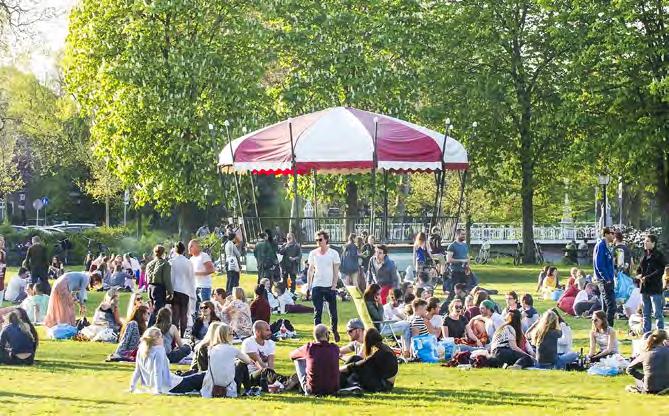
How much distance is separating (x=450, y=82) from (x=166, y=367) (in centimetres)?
3367

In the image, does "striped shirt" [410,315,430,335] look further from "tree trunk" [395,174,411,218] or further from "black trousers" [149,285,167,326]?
"tree trunk" [395,174,411,218]

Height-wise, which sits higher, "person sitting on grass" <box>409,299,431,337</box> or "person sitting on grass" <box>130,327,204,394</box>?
"person sitting on grass" <box>409,299,431,337</box>

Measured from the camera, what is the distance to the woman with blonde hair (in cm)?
2148

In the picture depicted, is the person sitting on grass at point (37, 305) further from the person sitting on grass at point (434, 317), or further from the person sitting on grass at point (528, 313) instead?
the person sitting on grass at point (528, 313)

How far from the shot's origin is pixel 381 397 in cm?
1538

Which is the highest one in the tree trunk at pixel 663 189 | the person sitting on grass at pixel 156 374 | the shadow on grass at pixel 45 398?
the tree trunk at pixel 663 189

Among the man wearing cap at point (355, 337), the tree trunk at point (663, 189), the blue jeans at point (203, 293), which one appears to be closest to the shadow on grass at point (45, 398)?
the man wearing cap at point (355, 337)

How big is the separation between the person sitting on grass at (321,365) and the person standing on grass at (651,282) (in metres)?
8.01

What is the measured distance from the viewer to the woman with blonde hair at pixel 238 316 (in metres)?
21.5

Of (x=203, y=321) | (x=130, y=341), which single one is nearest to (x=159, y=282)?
(x=203, y=321)

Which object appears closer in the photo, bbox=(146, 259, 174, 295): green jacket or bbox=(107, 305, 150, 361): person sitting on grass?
bbox=(107, 305, 150, 361): person sitting on grass

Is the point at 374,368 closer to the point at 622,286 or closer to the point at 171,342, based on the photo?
the point at 171,342

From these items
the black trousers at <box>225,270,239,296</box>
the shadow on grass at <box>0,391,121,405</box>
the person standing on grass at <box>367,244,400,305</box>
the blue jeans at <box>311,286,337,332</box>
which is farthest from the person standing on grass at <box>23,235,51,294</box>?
the shadow on grass at <box>0,391,121,405</box>

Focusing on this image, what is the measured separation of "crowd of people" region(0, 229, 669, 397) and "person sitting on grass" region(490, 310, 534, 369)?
0.05 feet
